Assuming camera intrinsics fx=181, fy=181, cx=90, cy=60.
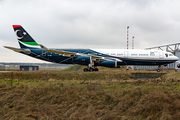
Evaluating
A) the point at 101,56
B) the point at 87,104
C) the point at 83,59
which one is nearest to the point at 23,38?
the point at 83,59

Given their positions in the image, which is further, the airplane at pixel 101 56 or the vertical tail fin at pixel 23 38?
the vertical tail fin at pixel 23 38

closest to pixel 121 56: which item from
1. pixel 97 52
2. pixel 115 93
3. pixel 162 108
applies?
pixel 97 52

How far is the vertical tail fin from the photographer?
105 ft

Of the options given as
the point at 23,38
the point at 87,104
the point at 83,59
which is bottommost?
the point at 87,104

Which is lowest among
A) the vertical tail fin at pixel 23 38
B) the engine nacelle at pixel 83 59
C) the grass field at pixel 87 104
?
the grass field at pixel 87 104

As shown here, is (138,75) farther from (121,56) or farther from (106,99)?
(106,99)

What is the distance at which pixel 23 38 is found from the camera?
105 feet

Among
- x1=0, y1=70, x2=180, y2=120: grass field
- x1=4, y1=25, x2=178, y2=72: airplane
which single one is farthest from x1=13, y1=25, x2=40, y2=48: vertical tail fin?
x1=0, y1=70, x2=180, y2=120: grass field

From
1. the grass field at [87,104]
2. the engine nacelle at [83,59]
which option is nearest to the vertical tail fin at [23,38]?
the engine nacelle at [83,59]

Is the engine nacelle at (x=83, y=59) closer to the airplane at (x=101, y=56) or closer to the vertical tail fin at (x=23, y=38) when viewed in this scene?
the airplane at (x=101, y=56)

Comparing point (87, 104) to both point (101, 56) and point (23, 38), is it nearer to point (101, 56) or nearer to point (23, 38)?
point (101, 56)

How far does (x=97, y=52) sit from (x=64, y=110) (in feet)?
65.2

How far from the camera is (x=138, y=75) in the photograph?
25875 mm

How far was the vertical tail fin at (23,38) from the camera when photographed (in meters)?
31.9
